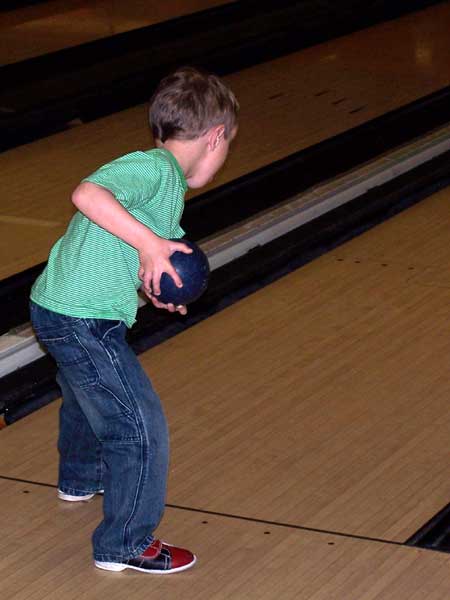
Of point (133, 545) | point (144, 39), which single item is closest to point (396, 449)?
point (133, 545)

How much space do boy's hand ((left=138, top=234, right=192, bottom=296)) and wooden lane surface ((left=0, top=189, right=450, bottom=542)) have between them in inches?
23.8

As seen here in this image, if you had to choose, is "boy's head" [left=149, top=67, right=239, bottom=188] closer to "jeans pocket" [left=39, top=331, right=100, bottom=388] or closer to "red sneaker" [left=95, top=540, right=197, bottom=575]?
"jeans pocket" [left=39, top=331, right=100, bottom=388]

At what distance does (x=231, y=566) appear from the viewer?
6.57 feet

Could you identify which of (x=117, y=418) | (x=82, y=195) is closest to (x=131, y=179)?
(x=82, y=195)

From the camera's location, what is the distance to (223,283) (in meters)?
3.41

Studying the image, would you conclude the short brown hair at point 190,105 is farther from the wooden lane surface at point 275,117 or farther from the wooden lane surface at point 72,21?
the wooden lane surface at point 72,21

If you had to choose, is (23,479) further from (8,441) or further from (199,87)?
(199,87)

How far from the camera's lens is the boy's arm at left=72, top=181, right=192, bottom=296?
5.62 feet

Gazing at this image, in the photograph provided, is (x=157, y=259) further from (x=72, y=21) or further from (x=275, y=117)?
(x=72, y=21)

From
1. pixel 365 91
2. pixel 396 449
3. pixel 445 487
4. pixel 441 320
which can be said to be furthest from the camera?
pixel 365 91

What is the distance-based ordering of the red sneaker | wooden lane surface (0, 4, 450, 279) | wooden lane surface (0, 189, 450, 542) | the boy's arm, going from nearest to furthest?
the boy's arm → the red sneaker → wooden lane surface (0, 189, 450, 542) → wooden lane surface (0, 4, 450, 279)

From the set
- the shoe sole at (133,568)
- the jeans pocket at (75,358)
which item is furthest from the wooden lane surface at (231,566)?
the jeans pocket at (75,358)

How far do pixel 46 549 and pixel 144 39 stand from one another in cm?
472

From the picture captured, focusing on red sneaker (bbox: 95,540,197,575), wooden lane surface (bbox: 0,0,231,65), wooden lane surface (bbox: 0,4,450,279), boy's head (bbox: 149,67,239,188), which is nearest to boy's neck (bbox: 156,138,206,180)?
boy's head (bbox: 149,67,239,188)
